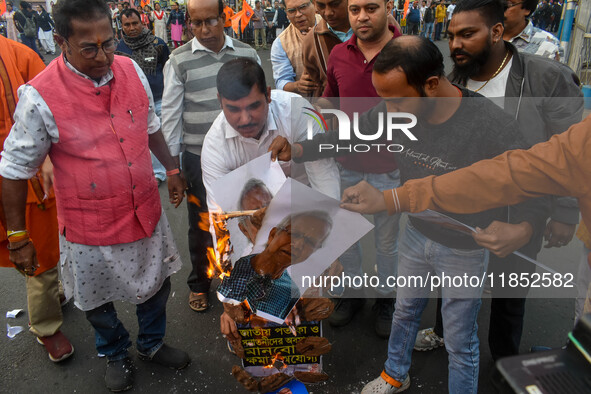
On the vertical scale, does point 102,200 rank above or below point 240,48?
below

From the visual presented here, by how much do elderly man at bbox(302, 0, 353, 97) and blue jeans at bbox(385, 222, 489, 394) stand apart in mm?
1456

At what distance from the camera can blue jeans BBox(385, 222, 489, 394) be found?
174 centimetres

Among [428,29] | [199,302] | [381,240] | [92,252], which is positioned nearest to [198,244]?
[199,302]

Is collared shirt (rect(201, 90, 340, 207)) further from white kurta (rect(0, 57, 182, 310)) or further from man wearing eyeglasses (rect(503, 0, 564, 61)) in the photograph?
man wearing eyeglasses (rect(503, 0, 564, 61))

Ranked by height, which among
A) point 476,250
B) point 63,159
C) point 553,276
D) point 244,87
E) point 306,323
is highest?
point 244,87

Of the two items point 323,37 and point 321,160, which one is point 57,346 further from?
point 323,37

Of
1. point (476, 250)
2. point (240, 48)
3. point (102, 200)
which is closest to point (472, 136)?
point (476, 250)

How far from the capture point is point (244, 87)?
1.93 m

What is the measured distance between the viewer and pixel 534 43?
262 cm

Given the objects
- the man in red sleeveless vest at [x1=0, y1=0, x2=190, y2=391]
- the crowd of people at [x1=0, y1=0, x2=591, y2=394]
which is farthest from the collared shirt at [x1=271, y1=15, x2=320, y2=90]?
the man in red sleeveless vest at [x1=0, y1=0, x2=190, y2=391]

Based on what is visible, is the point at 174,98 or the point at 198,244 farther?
the point at 198,244

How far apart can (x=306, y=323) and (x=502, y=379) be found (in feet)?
4.49

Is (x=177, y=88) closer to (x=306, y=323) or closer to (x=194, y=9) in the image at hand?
(x=194, y=9)

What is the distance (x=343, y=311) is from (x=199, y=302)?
1.07 m
